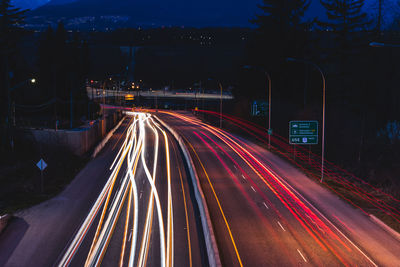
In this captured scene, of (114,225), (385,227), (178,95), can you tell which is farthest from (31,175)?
(178,95)

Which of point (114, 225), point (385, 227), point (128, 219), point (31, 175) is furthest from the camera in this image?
point (31, 175)

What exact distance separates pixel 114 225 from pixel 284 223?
33.0 ft

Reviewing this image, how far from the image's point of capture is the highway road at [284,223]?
18.3m

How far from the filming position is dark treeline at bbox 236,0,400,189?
48.8 m

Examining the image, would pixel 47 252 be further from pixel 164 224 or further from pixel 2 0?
pixel 2 0

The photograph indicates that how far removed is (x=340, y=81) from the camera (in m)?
64.8

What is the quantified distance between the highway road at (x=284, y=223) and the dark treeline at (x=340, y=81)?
12.3m

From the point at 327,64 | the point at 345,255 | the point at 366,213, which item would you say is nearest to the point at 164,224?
the point at 345,255

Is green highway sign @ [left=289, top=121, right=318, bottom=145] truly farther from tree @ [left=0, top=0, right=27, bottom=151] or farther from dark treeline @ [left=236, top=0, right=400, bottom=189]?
tree @ [left=0, top=0, right=27, bottom=151]

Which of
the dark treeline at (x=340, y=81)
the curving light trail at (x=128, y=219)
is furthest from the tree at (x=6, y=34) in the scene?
the dark treeline at (x=340, y=81)

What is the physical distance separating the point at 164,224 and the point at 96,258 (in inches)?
230

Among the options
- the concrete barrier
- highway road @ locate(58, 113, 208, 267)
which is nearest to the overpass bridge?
the concrete barrier

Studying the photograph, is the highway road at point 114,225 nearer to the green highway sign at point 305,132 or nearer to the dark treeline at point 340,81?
the green highway sign at point 305,132

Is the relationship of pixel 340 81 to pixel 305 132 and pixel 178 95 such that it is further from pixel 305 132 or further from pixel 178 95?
pixel 178 95
